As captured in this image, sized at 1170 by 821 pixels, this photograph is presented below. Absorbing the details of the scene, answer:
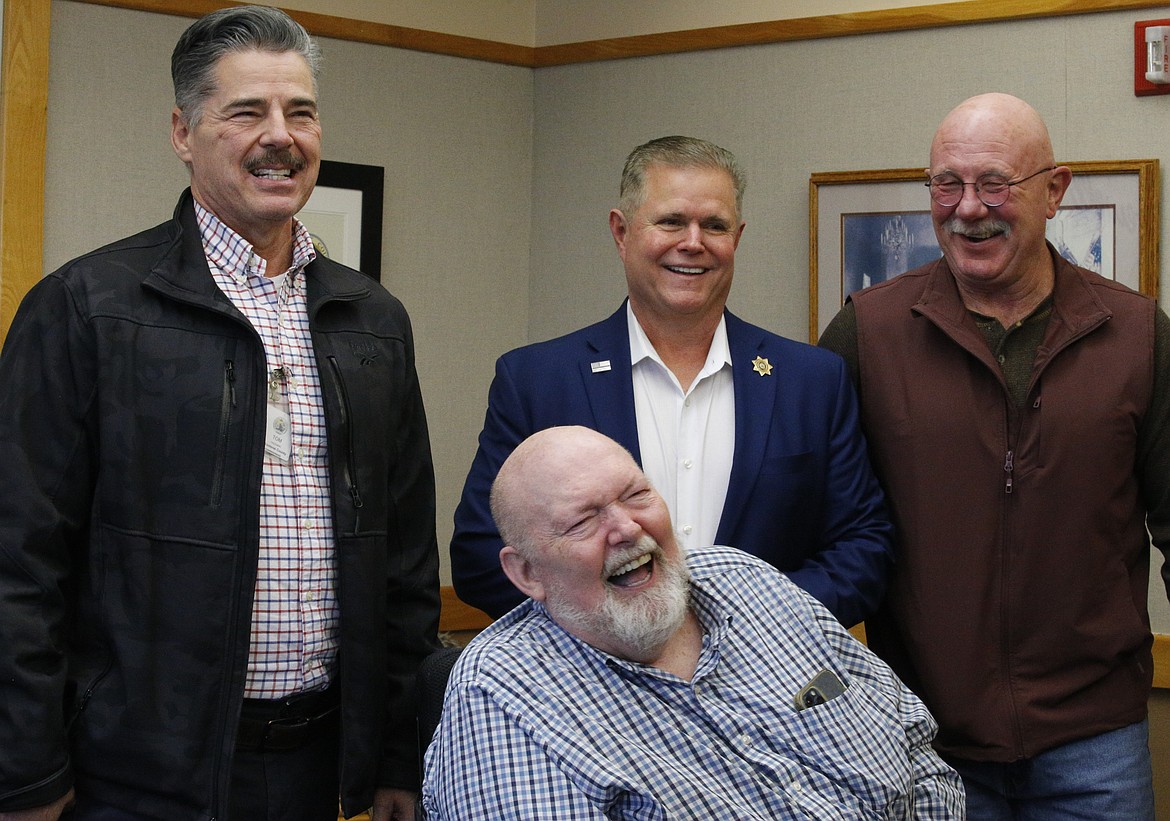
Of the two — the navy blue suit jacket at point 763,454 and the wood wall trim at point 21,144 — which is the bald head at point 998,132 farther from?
the wood wall trim at point 21,144

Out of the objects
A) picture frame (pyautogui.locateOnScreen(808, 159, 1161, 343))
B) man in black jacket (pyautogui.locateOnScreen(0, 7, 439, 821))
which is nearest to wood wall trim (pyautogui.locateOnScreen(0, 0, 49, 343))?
man in black jacket (pyautogui.locateOnScreen(0, 7, 439, 821))

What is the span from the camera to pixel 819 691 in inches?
80.4

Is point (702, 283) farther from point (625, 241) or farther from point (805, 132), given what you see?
point (805, 132)

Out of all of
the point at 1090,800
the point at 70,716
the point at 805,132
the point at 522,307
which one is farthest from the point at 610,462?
the point at 522,307

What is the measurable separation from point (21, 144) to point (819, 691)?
253 centimetres

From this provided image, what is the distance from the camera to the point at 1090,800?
230 centimetres

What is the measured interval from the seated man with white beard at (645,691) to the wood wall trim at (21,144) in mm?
1909

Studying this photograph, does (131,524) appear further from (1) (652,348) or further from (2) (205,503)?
(1) (652,348)

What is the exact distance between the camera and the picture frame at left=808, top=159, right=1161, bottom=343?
3.37 m

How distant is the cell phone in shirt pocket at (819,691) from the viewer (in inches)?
79.7

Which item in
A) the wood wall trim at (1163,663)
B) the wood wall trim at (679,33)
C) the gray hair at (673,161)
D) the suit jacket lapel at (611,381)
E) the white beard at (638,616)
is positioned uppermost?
the wood wall trim at (679,33)

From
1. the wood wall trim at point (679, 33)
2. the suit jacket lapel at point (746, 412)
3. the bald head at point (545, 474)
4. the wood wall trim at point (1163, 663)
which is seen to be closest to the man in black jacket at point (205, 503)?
the bald head at point (545, 474)

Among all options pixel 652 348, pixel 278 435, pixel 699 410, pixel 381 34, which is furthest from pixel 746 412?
pixel 381 34

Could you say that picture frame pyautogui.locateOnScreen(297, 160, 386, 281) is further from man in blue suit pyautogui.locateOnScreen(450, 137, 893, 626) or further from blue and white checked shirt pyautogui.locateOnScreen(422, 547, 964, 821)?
blue and white checked shirt pyautogui.locateOnScreen(422, 547, 964, 821)
